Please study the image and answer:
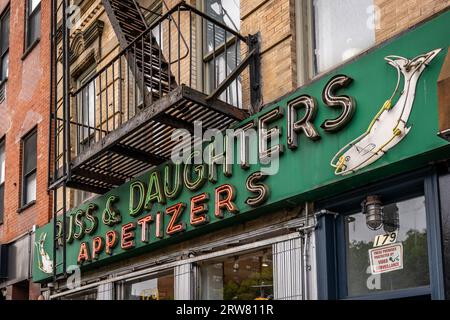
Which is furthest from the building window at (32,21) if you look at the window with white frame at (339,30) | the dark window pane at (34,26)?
the window with white frame at (339,30)

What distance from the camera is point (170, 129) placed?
914cm

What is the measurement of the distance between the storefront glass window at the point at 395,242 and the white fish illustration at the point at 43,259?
6520 millimetres

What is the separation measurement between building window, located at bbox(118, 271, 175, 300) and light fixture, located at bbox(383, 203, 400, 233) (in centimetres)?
361

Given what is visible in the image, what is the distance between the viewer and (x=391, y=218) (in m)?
7.21

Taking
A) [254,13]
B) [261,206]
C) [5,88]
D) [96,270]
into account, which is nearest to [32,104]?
[5,88]

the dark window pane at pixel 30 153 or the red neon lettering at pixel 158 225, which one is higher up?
the dark window pane at pixel 30 153

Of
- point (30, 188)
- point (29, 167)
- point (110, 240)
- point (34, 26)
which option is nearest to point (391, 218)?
point (110, 240)

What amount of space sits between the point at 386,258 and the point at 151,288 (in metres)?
4.28

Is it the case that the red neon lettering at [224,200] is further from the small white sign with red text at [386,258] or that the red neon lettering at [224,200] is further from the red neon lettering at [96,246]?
the red neon lettering at [96,246]

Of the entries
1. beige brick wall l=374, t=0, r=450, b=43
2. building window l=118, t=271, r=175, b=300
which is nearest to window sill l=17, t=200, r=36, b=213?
building window l=118, t=271, r=175, b=300

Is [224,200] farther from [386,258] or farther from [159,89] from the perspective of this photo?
[386,258]

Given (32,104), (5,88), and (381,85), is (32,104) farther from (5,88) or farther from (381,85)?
(381,85)

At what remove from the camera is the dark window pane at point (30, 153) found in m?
14.9
